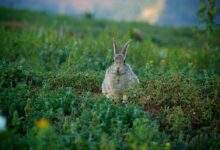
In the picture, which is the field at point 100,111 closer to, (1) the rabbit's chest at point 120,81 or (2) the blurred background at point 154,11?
(1) the rabbit's chest at point 120,81

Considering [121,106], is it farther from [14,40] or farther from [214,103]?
[14,40]

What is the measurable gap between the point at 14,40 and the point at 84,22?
563 inches

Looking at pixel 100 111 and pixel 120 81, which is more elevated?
pixel 120 81

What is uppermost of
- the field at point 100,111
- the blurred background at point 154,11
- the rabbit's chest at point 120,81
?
the blurred background at point 154,11

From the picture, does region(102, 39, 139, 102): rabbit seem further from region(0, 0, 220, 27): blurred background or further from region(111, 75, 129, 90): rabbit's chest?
region(0, 0, 220, 27): blurred background

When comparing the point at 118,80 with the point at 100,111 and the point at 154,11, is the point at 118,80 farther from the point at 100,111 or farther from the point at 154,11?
the point at 154,11

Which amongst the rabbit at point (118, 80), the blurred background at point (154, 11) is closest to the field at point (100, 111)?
the rabbit at point (118, 80)

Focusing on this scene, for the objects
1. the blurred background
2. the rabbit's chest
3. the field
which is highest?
the blurred background

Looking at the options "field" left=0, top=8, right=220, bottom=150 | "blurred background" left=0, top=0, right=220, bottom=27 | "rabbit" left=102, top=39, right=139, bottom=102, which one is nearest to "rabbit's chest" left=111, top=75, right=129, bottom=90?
"rabbit" left=102, top=39, right=139, bottom=102

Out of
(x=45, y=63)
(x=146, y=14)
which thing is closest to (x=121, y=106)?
(x=45, y=63)

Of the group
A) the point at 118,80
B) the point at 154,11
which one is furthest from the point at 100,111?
the point at 154,11

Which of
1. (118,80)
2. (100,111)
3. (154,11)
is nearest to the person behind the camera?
(100,111)

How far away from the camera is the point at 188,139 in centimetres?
630

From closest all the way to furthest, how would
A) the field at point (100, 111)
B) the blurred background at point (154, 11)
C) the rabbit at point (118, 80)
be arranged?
the field at point (100, 111) < the rabbit at point (118, 80) < the blurred background at point (154, 11)
